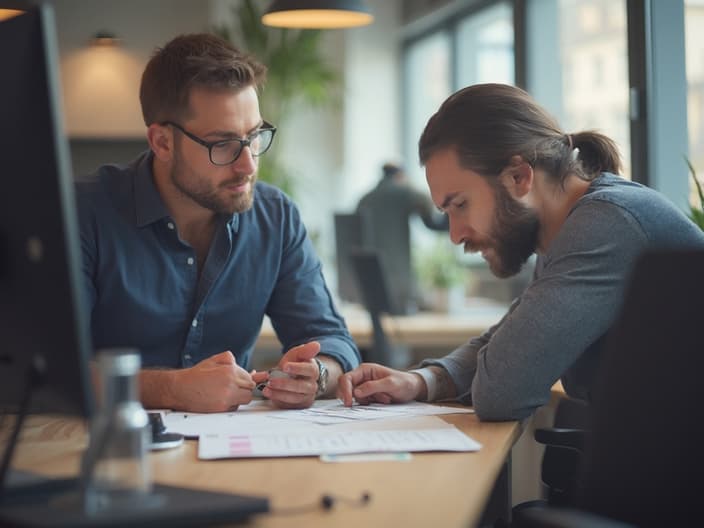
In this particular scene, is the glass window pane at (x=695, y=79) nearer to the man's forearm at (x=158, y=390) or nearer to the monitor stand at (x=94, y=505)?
the man's forearm at (x=158, y=390)

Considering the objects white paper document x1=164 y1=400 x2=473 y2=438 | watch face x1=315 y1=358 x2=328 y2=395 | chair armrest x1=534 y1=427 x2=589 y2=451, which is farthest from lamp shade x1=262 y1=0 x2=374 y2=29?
chair armrest x1=534 y1=427 x2=589 y2=451

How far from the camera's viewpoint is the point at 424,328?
463 centimetres

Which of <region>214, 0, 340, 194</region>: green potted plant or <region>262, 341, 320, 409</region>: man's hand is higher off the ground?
<region>214, 0, 340, 194</region>: green potted plant

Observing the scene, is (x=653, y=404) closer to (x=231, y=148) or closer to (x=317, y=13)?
(x=231, y=148)

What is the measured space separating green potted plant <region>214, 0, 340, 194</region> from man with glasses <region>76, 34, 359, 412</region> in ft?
15.2

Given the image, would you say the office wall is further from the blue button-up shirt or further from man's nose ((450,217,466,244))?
man's nose ((450,217,466,244))

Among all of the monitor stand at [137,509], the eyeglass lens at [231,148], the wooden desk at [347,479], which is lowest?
the wooden desk at [347,479]

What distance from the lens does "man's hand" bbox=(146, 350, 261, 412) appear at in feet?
6.57

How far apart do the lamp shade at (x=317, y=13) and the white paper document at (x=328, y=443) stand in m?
2.08

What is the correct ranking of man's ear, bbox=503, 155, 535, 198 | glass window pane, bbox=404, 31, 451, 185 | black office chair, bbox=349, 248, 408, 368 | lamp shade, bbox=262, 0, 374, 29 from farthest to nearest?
glass window pane, bbox=404, 31, 451, 185, black office chair, bbox=349, 248, 408, 368, lamp shade, bbox=262, 0, 374, 29, man's ear, bbox=503, 155, 535, 198

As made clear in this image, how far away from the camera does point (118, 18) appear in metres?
8.34

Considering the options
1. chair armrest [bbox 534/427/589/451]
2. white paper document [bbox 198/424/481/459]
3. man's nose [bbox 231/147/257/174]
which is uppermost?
man's nose [bbox 231/147/257/174]

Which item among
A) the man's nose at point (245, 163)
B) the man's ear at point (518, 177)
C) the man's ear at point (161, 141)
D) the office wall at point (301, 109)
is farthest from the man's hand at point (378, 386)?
the office wall at point (301, 109)

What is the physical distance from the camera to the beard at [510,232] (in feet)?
6.94
